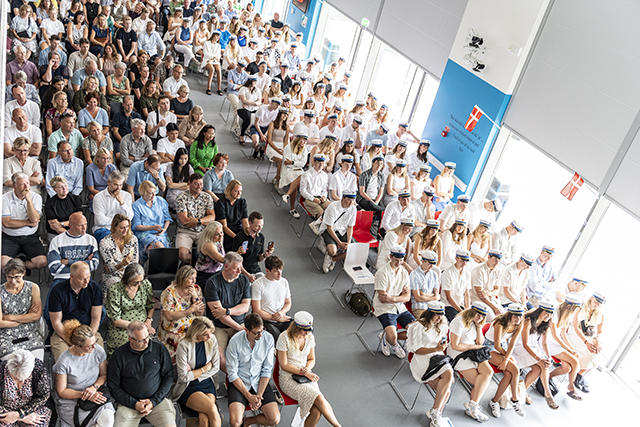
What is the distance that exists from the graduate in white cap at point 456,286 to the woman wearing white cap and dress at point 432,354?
3.16 ft

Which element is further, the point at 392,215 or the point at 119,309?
the point at 392,215

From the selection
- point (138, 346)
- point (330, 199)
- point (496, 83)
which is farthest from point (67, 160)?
point (496, 83)

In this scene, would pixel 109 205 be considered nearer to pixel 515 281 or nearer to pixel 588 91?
pixel 515 281

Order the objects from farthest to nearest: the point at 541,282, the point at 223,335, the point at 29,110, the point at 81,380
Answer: the point at 29,110 → the point at 541,282 → the point at 223,335 → the point at 81,380

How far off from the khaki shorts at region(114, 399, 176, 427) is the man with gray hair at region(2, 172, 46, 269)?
2.44 metres

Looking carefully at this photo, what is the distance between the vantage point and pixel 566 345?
6.53 meters

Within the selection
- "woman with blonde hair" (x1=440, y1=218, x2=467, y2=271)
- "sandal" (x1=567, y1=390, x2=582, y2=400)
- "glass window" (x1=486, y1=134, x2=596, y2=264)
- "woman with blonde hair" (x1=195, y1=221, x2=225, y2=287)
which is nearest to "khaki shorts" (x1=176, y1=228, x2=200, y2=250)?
"woman with blonde hair" (x1=195, y1=221, x2=225, y2=287)

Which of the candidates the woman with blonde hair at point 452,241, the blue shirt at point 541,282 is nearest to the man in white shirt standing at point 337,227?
the woman with blonde hair at point 452,241

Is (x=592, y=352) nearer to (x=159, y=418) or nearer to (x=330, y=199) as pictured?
(x=330, y=199)

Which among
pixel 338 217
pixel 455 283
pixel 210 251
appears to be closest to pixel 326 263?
pixel 338 217

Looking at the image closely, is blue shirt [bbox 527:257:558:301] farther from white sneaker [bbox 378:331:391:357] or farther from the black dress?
the black dress

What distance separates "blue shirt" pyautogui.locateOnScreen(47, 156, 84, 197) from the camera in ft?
21.3

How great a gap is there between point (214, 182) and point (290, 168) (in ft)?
6.36

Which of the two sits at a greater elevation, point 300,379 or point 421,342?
point 421,342
